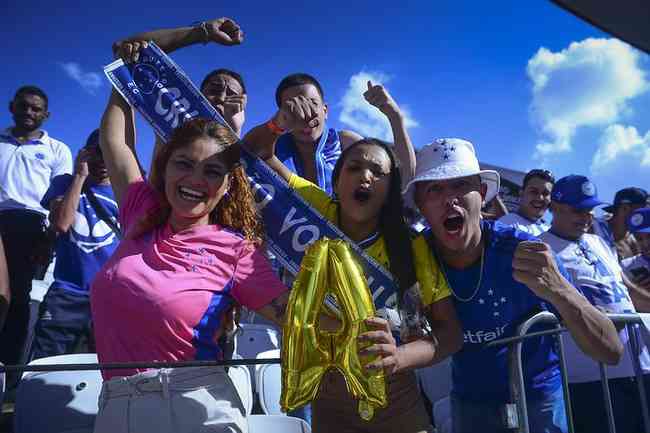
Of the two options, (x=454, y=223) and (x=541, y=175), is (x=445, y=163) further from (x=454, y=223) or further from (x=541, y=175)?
(x=541, y=175)

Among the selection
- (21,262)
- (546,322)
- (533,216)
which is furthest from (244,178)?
(533,216)

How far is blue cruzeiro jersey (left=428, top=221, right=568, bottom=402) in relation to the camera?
179 cm

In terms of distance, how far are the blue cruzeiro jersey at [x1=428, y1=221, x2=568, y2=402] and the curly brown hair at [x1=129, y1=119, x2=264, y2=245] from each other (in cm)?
71

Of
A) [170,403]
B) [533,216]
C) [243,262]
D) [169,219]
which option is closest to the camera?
[170,403]

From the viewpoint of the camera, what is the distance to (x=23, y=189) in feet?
12.7

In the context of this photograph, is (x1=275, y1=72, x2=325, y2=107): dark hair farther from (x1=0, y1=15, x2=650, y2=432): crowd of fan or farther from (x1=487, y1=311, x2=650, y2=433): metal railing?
(x1=487, y1=311, x2=650, y2=433): metal railing

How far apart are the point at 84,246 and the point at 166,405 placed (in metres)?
2.37

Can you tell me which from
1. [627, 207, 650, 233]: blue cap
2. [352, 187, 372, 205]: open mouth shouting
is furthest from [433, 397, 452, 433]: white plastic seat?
[627, 207, 650, 233]: blue cap

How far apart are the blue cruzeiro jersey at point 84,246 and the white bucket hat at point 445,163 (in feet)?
7.38

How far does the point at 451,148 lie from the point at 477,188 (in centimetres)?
17

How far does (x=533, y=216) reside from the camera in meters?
4.34

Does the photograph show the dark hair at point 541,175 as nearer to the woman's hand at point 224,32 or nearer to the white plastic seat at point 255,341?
the white plastic seat at point 255,341

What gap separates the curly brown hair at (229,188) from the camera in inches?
63.7

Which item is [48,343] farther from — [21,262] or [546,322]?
[546,322]
